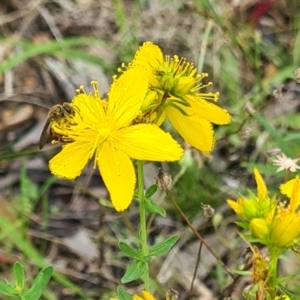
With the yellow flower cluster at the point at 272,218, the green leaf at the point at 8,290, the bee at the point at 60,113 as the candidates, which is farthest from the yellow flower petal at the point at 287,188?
the green leaf at the point at 8,290

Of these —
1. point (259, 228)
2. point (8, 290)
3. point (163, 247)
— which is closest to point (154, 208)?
point (163, 247)

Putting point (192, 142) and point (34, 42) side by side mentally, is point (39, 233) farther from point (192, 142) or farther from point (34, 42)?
point (192, 142)

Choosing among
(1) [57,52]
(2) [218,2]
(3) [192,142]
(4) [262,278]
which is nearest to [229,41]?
(2) [218,2]

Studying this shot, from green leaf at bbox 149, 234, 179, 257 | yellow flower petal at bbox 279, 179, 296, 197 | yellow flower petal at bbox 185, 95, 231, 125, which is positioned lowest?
green leaf at bbox 149, 234, 179, 257

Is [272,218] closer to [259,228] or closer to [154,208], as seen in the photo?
[259,228]

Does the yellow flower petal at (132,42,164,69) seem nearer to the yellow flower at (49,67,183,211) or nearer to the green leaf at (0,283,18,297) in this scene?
the yellow flower at (49,67,183,211)

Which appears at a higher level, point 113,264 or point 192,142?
point 192,142

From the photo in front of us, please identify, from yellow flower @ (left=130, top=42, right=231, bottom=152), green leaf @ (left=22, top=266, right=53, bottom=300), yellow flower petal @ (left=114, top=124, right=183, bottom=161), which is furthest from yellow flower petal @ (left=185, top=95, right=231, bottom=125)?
green leaf @ (left=22, top=266, right=53, bottom=300)
